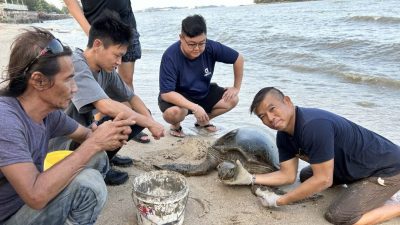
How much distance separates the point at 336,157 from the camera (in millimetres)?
2689

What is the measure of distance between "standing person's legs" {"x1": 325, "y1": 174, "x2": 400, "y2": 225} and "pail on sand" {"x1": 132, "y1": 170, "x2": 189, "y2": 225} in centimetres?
106

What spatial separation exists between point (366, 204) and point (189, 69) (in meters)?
2.17

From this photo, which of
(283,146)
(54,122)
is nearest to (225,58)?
(283,146)

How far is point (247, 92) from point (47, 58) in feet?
14.9

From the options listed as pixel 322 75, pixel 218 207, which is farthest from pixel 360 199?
pixel 322 75

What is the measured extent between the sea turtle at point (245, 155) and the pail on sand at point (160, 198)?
748 millimetres

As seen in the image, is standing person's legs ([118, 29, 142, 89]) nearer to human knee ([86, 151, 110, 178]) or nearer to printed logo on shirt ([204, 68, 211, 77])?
printed logo on shirt ([204, 68, 211, 77])

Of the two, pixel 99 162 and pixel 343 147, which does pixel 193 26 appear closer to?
pixel 343 147

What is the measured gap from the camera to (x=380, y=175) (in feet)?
8.91

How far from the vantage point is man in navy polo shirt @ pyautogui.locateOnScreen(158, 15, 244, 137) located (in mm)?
3768

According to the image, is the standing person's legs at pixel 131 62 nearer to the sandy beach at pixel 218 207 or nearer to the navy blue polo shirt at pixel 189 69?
the navy blue polo shirt at pixel 189 69

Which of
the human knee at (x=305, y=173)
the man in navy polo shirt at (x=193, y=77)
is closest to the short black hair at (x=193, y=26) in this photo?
the man in navy polo shirt at (x=193, y=77)

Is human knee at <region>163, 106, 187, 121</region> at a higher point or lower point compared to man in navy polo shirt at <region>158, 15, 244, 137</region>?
lower

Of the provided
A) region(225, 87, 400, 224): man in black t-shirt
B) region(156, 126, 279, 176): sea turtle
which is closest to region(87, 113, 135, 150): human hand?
region(225, 87, 400, 224): man in black t-shirt
